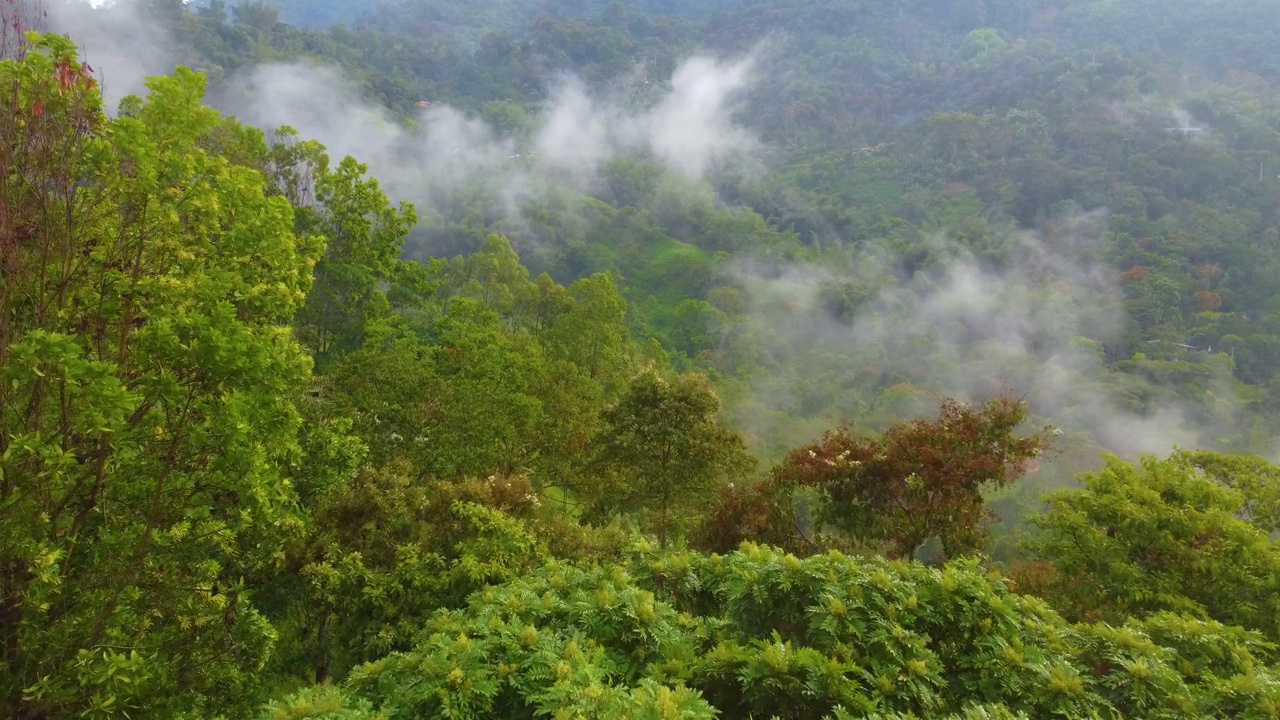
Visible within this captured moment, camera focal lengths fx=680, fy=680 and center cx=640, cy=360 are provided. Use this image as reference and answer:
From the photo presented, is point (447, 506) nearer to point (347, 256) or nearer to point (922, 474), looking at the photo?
point (922, 474)

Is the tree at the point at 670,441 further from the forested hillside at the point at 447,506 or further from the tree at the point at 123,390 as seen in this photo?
the tree at the point at 123,390

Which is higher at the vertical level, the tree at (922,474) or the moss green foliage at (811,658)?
the tree at (922,474)

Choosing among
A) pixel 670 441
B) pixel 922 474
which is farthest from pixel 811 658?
pixel 670 441

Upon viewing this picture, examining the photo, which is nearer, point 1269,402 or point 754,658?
point 754,658

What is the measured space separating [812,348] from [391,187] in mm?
53209

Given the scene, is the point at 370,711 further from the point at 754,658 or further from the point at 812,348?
the point at 812,348

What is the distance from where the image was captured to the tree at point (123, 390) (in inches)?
176

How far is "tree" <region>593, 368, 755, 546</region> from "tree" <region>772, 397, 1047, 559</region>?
1.51m

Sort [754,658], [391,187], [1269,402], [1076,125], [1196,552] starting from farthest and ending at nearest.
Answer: [1076,125] < [391,187] < [1269,402] < [1196,552] < [754,658]

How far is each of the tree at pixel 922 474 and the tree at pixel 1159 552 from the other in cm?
150

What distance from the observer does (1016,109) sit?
111 metres

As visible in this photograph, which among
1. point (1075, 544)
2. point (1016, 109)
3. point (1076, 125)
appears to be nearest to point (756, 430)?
point (1075, 544)

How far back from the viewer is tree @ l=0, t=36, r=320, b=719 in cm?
448

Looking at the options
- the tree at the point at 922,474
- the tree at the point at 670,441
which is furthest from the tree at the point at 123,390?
the tree at the point at 922,474
